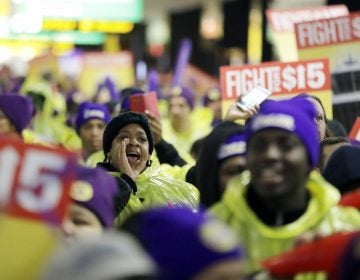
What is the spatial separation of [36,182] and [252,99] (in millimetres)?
2717

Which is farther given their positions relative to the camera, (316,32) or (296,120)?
(316,32)

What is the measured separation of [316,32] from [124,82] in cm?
836

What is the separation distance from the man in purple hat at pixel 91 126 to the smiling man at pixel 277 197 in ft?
16.3

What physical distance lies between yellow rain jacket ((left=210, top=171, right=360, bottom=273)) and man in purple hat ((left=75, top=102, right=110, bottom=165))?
4.97 meters

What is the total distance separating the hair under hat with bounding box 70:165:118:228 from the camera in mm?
4621

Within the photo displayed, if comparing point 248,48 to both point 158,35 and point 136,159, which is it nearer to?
point 158,35

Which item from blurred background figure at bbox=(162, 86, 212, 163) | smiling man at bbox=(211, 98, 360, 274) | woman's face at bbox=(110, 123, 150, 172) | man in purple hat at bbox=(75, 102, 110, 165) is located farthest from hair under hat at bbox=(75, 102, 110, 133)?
smiling man at bbox=(211, 98, 360, 274)

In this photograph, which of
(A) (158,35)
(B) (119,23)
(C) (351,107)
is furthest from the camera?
(A) (158,35)

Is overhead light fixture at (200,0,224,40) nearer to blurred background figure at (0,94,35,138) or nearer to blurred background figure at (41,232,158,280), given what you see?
blurred background figure at (0,94,35,138)

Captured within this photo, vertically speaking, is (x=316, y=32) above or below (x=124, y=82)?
above

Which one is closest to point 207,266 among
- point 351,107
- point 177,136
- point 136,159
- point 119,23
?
point 136,159

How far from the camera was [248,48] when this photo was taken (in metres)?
28.0

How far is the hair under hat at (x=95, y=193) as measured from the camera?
4621mm

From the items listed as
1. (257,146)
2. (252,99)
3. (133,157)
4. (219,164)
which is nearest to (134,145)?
(133,157)
